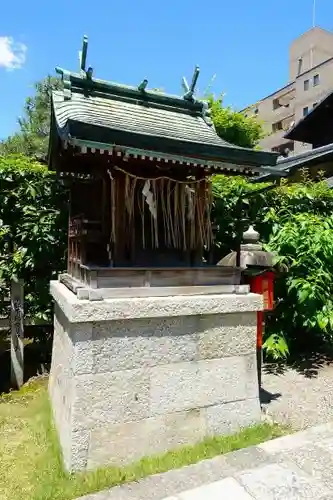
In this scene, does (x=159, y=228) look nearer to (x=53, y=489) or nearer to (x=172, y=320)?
(x=172, y=320)

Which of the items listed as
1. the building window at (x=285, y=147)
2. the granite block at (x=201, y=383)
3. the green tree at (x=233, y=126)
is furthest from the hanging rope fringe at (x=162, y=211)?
the building window at (x=285, y=147)

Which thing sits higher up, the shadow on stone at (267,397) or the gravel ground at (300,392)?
the gravel ground at (300,392)

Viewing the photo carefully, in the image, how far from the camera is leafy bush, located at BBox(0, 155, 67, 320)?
6.84m

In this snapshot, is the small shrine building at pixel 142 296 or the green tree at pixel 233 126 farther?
the green tree at pixel 233 126

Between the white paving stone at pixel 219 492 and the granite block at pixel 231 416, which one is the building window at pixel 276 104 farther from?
the white paving stone at pixel 219 492

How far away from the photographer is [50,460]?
4.44 metres

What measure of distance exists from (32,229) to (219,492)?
5269mm

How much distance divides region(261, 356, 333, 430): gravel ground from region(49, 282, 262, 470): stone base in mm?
656

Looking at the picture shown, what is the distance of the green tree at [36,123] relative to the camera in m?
21.9

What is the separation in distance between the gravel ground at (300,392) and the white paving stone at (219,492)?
167 centimetres

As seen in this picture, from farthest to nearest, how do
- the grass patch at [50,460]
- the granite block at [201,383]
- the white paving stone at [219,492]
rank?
the granite block at [201,383], the grass patch at [50,460], the white paving stone at [219,492]

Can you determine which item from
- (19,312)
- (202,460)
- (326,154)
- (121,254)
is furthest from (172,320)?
(326,154)

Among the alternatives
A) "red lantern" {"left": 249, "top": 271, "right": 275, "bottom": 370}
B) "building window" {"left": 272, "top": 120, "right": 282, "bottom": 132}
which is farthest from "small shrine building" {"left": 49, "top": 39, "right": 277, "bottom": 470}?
"building window" {"left": 272, "top": 120, "right": 282, "bottom": 132}

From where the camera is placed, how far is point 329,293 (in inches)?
279
